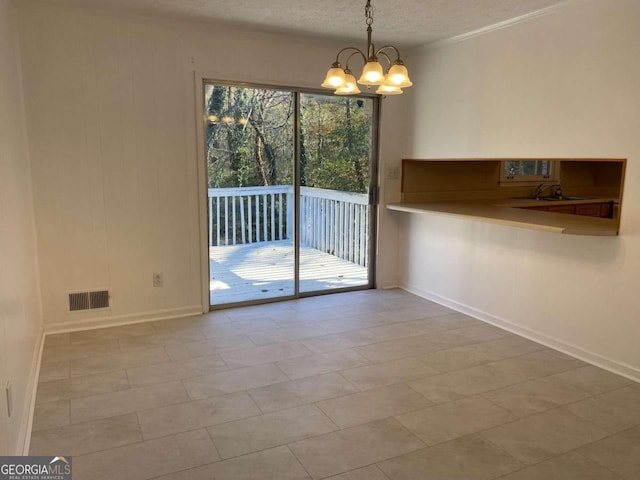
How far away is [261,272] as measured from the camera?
15.9ft

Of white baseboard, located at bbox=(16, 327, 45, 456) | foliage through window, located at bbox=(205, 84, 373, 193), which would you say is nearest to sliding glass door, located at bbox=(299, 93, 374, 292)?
foliage through window, located at bbox=(205, 84, 373, 193)

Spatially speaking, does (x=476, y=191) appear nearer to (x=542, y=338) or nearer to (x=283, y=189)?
(x=542, y=338)

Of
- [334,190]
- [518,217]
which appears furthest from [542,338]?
[334,190]

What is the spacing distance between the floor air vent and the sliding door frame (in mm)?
781

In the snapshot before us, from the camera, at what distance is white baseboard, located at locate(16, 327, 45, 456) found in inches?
88.4

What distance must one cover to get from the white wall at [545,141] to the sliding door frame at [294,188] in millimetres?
483

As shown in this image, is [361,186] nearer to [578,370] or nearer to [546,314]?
[546,314]

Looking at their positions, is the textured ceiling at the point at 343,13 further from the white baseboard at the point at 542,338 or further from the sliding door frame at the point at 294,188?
the white baseboard at the point at 542,338

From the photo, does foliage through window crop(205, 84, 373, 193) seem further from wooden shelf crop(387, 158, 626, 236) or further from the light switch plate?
wooden shelf crop(387, 158, 626, 236)

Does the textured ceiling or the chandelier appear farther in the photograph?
the textured ceiling

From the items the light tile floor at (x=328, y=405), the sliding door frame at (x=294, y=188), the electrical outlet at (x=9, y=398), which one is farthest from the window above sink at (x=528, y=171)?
the electrical outlet at (x=9, y=398)

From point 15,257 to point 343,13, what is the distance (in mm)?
2684

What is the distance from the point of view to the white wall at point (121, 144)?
3568 mm

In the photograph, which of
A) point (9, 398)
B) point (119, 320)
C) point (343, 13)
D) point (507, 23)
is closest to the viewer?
point (9, 398)
